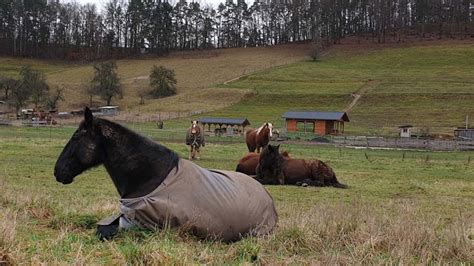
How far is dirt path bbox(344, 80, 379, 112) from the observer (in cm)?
8214

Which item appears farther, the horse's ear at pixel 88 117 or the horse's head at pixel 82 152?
the horse's head at pixel 82 152

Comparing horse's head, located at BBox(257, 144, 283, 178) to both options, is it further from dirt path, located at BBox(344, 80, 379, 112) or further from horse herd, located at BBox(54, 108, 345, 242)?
dirt path, located at BBox(344, 80, 379, 112)

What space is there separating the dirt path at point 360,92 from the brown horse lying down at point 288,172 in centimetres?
6413

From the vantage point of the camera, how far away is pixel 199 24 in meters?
151

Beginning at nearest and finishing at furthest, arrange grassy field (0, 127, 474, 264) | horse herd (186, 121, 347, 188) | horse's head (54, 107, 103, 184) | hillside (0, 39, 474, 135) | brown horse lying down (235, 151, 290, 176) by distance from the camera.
Result: grassy field (0, 127, 474, 264) < horse's head (54, 107, 103, 184) < horse herd (186, 121, 347, 188) < brown horse lying down (235, 151, 290, 176) < hillside (0, 39, 474, 135)

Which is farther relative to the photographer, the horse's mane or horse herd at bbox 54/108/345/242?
the horse's mane

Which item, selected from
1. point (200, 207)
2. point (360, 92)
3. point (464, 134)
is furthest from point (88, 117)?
point (360, 92)

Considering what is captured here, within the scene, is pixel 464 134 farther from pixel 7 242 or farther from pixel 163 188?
pixel 7 242

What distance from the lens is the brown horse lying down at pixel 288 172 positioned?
17.2 metres

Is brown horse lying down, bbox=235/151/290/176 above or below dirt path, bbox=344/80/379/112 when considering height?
below

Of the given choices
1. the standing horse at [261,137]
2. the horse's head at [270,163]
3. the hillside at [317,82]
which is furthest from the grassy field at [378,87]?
the horse's head at [270,163]

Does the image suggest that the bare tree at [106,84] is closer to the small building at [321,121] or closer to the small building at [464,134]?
the small building at [321,121]

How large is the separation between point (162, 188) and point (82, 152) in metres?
1.54

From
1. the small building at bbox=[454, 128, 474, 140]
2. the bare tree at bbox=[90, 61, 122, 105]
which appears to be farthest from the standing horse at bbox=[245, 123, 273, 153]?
the bare tree at bbox=[90, 61, 122, 105]
